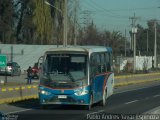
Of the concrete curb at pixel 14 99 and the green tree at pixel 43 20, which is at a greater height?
the green tree at pixel 43 20

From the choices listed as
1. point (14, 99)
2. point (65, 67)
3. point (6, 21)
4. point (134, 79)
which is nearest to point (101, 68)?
point (65, 67)

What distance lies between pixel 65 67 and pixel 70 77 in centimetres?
60

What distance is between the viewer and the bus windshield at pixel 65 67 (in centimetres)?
2261

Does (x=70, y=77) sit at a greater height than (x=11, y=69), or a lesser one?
greater

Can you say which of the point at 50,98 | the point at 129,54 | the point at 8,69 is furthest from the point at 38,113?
the point at 129,54

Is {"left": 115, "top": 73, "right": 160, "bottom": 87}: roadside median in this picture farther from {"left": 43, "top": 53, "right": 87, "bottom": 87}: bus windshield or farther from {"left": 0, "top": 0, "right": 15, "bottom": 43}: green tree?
{"left": 0, "top": 0, "right": 15, "bottom": 43}: green tree

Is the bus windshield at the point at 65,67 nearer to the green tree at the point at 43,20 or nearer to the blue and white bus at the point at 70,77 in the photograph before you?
the blue and white bus at the point at 70,77

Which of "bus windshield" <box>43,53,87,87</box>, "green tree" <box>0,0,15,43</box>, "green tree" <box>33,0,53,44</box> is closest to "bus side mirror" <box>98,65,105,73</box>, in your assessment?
"bus windshield" <box>43,53,87,87</box>

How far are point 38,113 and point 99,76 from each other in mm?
4583

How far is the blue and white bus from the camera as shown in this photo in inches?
885

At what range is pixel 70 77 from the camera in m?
22.6

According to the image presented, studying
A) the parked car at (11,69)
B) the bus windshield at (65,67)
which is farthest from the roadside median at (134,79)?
the bus windshield at (65,67)

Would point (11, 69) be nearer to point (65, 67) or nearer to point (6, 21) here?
point (6, 21)

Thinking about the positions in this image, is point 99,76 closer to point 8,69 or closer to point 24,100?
point 24,100
